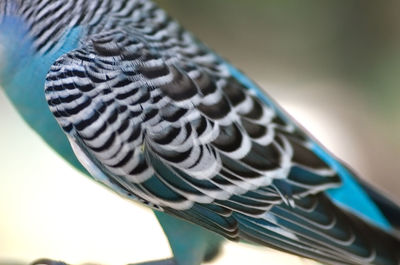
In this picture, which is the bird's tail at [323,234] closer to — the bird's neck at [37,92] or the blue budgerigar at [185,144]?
the blue budgerigar at [185,144]

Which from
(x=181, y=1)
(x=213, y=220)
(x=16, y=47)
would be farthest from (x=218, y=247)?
(x=181, y=1)

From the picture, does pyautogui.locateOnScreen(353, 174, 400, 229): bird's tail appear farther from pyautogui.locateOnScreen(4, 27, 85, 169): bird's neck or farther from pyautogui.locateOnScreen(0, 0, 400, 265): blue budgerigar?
pyautogui.locateOnScreen(4, 27, 85, 169): bird's neck

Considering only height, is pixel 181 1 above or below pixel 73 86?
above

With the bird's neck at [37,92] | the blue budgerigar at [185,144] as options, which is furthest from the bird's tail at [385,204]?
the bird's neck at [37,92]

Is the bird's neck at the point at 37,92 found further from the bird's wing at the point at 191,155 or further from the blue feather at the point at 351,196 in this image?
the blue feather at the point at 351,196


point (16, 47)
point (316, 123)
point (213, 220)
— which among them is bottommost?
point (213, 220)

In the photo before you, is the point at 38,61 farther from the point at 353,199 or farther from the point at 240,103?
the point at 353,199

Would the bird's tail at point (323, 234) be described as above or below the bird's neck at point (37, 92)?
below

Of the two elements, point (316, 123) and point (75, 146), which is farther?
point (316, 123)

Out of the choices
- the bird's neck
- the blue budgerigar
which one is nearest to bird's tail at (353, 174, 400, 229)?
the blue budgerigar
